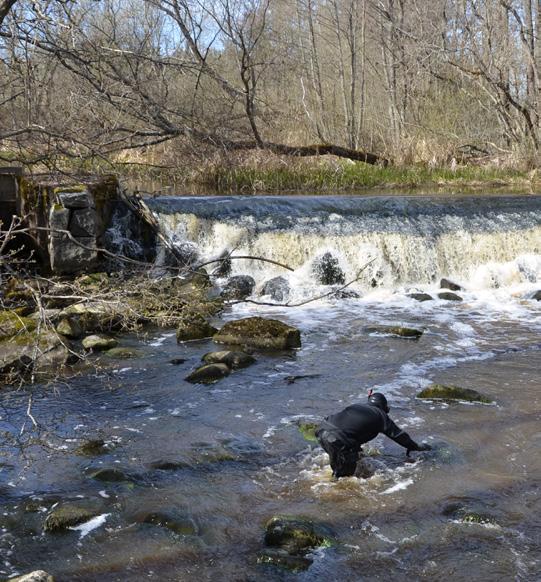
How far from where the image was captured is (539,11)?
1981cm

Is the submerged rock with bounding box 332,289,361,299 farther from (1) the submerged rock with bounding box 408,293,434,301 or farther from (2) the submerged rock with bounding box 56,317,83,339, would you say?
(2) the submerged rock with bounding box 56,317,83,339

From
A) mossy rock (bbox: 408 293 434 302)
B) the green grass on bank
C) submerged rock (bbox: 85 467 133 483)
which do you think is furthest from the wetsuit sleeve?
the green grass on bank

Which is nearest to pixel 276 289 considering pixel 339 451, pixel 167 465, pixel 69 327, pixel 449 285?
pixel 449 285

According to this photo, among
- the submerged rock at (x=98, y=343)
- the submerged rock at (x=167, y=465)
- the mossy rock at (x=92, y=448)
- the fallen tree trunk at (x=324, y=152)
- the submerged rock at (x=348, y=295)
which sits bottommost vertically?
the submerged rock at (x=167, y=465)

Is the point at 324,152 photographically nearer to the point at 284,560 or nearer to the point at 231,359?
the point at 231,359

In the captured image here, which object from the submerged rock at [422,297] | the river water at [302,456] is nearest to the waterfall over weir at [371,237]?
the submerged rock at [422,297]

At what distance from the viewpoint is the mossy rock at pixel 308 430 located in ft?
18.8

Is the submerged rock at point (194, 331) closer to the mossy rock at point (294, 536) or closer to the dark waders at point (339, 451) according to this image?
the dark waders at point (339, 451)

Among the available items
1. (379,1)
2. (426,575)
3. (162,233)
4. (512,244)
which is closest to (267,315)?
(162,233)

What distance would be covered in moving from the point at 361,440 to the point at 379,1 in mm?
17495

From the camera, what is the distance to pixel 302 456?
213 inches

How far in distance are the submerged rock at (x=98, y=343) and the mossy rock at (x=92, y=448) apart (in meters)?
2.68

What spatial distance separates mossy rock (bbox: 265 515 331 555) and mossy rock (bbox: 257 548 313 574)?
4 cm

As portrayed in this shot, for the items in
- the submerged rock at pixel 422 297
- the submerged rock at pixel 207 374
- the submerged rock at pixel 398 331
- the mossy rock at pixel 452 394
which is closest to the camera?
the mossy rock at pixel 452 394
